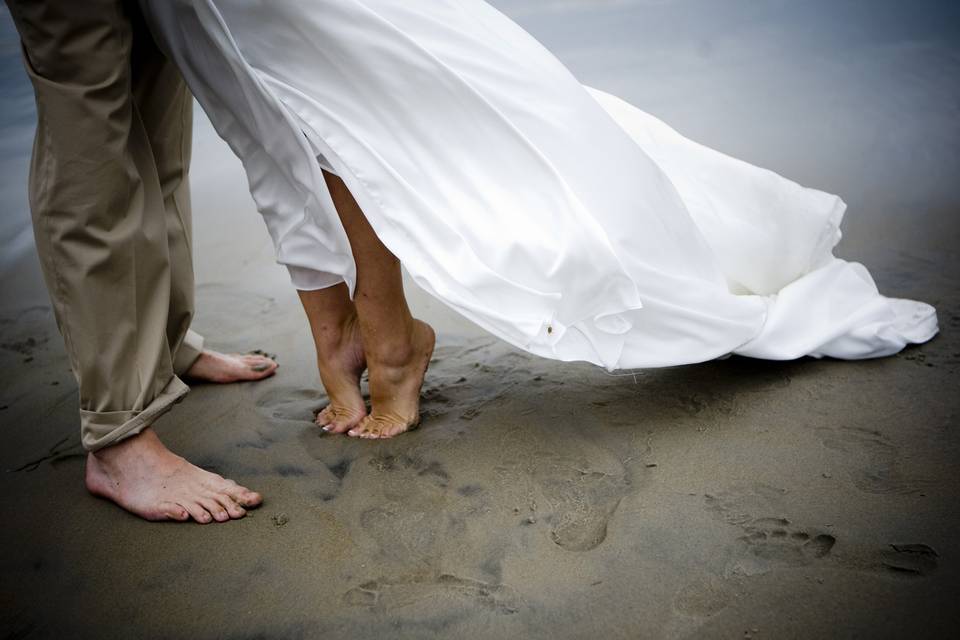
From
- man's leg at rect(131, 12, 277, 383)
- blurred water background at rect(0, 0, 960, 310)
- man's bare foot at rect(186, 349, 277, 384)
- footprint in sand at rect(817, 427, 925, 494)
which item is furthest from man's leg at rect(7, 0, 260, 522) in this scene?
blurred water background at rect(0, 0, 960, 310)

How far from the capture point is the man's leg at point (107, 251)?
115 cm

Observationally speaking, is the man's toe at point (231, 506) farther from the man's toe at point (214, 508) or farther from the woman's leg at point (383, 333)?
the woman's leg at point (383, 333)

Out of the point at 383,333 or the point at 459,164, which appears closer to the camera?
the point at 459,164

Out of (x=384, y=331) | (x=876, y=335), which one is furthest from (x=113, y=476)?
(x=876, y=335)

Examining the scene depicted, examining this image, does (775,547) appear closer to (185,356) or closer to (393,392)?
(393,392)

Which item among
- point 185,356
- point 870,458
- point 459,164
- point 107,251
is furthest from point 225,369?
point 870,458

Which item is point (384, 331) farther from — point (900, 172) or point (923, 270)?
point (900, 172)

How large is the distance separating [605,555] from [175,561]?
0.69 metres

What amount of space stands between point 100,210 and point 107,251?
7 cm

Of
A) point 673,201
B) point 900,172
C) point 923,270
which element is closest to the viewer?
point 673,201

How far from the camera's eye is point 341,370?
5.15 feet

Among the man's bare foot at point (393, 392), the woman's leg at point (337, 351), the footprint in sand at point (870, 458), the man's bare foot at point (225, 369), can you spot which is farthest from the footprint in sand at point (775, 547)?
the man's bare foot at point (225, 369)

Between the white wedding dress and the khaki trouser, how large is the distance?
174 millimetres

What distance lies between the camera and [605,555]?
1.08 m
